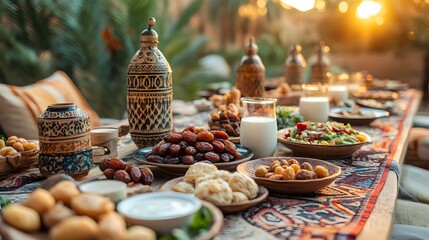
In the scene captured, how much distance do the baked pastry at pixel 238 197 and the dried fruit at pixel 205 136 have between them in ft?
1.36

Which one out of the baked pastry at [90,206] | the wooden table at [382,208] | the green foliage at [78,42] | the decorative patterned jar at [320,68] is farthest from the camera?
the green foliage at [78,42]

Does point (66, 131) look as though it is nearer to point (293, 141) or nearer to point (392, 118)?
point (293, 141)

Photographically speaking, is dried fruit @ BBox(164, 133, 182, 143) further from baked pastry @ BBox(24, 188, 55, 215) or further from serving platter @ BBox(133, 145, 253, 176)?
baked pastry @ BBox(24, 188, 55, 215)

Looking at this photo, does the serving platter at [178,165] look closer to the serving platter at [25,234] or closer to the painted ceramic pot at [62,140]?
the painted ceramic pot at [62,140]

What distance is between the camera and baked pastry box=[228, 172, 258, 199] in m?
1.24

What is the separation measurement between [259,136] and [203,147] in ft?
0.99

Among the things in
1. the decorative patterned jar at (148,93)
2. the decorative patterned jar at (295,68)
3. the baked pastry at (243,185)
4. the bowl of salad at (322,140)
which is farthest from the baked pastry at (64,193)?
the decorative patterned jar at (295,68)

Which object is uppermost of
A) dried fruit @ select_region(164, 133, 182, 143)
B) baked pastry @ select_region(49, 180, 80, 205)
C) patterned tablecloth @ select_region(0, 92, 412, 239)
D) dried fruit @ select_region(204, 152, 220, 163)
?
dried fruit @ select_region(164, 133, 182, 143)

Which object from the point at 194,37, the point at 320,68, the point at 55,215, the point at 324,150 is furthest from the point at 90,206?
the point at 194,37

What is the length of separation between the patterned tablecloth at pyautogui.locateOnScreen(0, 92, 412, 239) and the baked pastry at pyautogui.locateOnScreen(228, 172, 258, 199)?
0.05m

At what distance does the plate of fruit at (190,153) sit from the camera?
155 centimetres

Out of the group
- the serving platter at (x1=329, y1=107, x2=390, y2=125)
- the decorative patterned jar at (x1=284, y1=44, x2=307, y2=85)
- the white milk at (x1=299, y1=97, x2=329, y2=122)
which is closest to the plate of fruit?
the white milk at (x1=299, y1=97, x2=329, y2=122)

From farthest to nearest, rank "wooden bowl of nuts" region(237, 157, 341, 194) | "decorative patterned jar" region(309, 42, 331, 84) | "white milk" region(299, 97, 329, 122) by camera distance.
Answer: "decorative patterned jar" region(309, 42, 331, 84)
"white milk" region(299, 97, 329, 122)
"wooden bowl of nuts" region(237, 157, 341, 194)

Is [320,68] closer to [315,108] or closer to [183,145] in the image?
[315,108]
